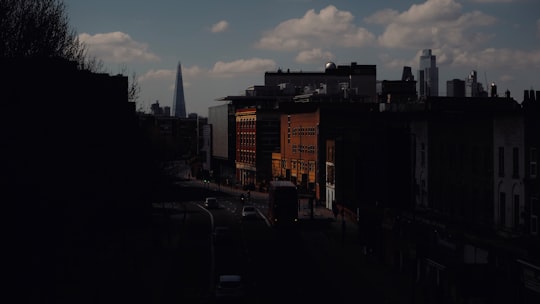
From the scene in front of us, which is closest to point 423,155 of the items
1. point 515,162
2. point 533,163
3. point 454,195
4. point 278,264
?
point 454,195

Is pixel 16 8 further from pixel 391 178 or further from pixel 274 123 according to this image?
pixel 274 123

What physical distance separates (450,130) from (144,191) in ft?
111

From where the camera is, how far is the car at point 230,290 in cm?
3709

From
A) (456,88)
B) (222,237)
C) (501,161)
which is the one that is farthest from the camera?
(456,88)

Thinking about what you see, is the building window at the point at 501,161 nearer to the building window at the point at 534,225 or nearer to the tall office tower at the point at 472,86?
the building window at the point at 534,225

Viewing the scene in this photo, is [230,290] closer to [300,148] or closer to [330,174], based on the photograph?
[330,174]

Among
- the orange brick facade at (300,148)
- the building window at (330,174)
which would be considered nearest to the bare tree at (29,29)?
the building window at (330,174)

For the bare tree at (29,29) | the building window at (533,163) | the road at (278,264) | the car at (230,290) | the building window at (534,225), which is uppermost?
the bare tree at (29,29)

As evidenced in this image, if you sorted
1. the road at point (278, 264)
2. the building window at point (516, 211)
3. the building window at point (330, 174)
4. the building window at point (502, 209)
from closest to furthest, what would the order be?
1. the building window at point (516, 211)
2. the building window at point (502, 209)
3. the road at point (278, 264)
4. the building window at point (330, 174)

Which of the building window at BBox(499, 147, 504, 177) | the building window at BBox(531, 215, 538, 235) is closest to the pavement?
the building window at BBox(531, 215, 538, 235)

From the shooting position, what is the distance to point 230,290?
37.2 metres

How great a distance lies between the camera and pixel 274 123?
456 feet

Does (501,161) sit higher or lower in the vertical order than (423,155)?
lower

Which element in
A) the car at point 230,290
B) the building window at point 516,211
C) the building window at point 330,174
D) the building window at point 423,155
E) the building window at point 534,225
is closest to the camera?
the building window at point 534,225
